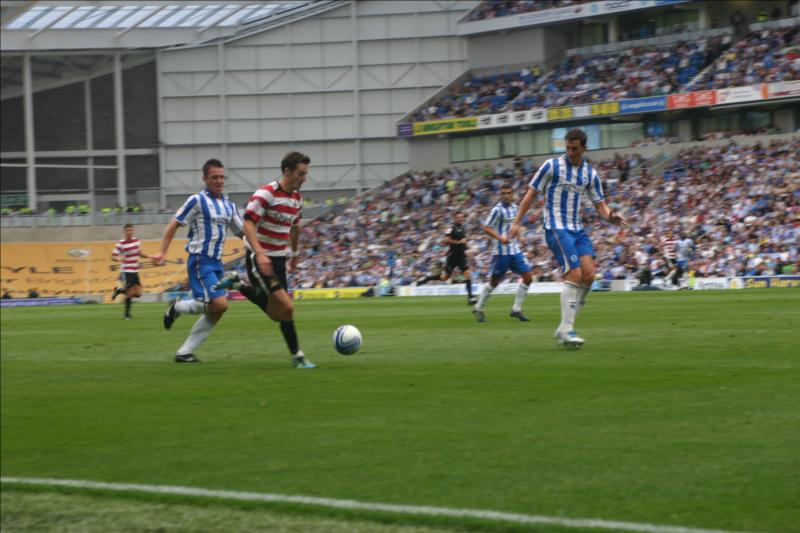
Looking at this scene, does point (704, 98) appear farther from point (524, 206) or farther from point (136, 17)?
point (524, 206)

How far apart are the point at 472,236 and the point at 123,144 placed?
3098cm

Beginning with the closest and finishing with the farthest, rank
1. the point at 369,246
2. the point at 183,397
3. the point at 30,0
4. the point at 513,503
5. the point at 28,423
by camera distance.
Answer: the point at 513,503, the point at 28,423, the point at 183,397, the point at 369,246, the point at 30,0

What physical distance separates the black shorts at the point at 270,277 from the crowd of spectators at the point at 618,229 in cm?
2781

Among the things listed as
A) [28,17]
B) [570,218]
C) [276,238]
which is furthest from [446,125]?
[276,238]

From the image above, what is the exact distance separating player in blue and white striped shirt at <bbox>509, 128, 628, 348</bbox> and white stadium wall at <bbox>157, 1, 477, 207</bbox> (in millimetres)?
55312

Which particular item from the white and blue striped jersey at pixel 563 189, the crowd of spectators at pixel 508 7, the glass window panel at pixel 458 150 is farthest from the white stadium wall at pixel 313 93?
the white and blue striped jersey at pixel 563 189

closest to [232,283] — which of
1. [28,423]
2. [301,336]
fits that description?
[28,423]

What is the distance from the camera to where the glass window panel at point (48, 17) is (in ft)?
221

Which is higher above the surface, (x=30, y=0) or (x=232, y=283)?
(x=30, y=0)

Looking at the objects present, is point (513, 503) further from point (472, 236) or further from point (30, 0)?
point (30, 0)

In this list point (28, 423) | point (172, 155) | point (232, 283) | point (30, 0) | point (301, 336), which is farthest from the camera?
point (172, 155)

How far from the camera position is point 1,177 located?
71.3 metres

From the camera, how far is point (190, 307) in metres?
13.4

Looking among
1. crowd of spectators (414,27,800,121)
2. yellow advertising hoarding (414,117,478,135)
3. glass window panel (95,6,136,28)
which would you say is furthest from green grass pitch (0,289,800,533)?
glass window panel (95,6,136,28)
